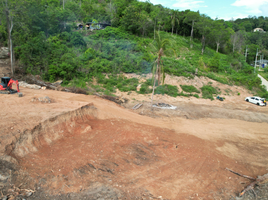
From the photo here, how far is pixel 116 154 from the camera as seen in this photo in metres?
9.59

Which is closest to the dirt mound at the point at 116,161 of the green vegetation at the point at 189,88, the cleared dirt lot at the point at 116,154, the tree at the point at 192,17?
the cleared dirt lot at the point at 116,154

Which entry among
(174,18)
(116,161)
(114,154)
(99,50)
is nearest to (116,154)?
(114,154)

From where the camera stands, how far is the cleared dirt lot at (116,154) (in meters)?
7.36

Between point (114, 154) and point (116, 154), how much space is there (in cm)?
11

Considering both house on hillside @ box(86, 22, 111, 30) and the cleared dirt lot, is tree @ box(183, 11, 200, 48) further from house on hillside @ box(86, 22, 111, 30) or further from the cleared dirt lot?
the cleared dirt lot

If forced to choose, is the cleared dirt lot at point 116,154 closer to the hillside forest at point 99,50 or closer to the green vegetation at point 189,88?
the hillside forest at point 99,50

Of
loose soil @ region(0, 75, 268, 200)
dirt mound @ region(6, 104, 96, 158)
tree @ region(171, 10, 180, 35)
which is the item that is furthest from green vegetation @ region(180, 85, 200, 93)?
tree @ region(171, 10, 180, 35)

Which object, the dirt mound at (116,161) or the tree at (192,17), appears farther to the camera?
the tree at (192,17)

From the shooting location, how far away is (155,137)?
11984 millimetres

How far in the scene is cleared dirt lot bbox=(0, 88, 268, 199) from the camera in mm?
7355

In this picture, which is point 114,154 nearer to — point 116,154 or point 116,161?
point 116,154

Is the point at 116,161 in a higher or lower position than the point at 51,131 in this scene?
lower

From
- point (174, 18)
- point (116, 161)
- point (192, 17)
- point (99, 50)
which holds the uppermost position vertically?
point (174, 18)

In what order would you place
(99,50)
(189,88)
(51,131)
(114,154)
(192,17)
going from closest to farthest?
(114,154), (51,131), (189,88), (99,50), (192,17)
